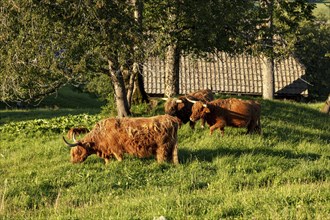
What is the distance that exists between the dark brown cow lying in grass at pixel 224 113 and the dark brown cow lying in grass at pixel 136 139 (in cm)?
290

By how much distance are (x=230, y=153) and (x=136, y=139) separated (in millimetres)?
2879

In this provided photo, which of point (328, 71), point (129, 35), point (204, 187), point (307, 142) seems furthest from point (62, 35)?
point (328, 71)

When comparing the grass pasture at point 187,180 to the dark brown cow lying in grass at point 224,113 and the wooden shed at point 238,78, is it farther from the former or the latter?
the wooden shed at point 238,78

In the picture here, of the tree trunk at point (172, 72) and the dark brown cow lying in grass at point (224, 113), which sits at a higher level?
the tree trunk at point (172, 72)

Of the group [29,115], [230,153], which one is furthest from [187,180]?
[29,115]

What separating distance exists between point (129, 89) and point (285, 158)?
24.5 feet

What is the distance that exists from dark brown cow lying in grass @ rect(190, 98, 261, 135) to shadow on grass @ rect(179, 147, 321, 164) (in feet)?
5.26

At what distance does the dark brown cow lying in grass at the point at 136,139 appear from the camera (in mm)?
12375

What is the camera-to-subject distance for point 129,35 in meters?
14.9

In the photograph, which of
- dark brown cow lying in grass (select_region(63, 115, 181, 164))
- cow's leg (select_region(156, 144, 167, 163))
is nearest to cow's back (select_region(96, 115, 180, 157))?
dark brown cow lying in grass (select_region(63, 115, 181, 164))

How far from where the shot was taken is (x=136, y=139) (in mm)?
12383

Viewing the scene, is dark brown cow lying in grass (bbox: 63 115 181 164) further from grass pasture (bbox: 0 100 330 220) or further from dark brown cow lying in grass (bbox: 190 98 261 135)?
dark brown cow lying in grass (bbox: 190 98 261 135)

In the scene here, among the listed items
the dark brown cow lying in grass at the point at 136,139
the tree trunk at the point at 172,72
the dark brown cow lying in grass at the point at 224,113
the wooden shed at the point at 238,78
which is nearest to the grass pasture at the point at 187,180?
the dark brown cow lying in grass at the point at 136,139

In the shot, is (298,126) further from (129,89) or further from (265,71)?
(265,71)
